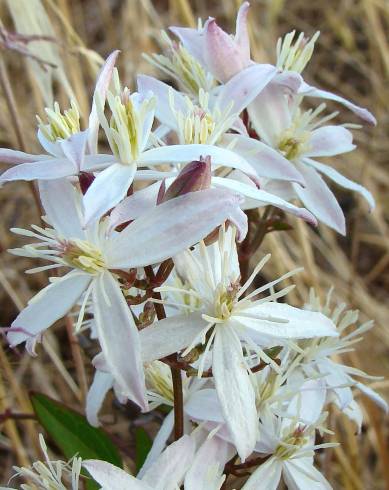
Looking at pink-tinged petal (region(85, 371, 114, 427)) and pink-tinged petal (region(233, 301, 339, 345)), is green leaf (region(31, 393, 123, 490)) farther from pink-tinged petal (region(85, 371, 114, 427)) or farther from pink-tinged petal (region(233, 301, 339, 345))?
pink-tinged petal (region(233, 301, 339, 345))

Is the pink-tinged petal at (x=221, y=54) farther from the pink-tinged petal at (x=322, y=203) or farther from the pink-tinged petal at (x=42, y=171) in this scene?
the pink-tinged petal at (x=42, y=171)

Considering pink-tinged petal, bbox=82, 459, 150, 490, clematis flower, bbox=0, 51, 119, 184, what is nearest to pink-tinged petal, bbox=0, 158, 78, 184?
clematis flower, bbox=0, 51, 119, 184

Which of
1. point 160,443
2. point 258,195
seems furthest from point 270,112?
point 160,443

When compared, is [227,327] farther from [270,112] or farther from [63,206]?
[270,112]

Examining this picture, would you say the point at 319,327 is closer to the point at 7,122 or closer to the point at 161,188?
the point at 161,188

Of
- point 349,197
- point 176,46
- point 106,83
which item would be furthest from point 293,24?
point 106,83

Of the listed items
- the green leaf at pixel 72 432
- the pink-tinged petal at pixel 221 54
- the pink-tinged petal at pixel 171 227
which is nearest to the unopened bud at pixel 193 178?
the pink-tinged petal at pixel 171 227
